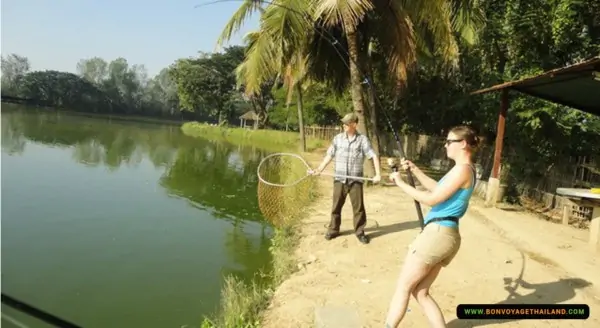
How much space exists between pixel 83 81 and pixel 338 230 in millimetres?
80797

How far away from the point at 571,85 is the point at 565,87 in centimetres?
27

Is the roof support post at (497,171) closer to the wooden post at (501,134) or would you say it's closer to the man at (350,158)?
the wooden post at (501,134)

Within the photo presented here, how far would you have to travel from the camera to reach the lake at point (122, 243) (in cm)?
487

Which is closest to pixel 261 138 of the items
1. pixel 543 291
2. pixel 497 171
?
pixel 497 171

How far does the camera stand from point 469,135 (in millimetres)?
2932

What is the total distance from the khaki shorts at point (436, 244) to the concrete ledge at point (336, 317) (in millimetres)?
1010

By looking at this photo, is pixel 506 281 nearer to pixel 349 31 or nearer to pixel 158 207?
pixel 349 31

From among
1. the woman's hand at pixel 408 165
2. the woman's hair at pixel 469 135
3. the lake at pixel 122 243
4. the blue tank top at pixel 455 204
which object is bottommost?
the lake at pixel 122 243

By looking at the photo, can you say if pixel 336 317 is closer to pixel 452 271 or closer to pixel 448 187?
pixel 448 187

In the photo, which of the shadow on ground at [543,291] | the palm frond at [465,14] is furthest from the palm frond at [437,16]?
the shadow on ground at [543,291]

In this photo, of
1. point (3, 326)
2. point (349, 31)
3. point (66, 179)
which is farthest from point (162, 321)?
point (66, 179)

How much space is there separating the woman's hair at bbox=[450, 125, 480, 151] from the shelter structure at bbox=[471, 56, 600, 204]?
2.97 metres

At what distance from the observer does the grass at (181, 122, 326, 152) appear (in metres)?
29.8

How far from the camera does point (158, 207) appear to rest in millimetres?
9586
